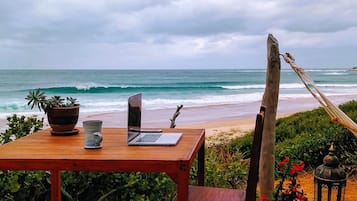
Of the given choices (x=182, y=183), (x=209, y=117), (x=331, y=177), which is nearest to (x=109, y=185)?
(x=182, y=183)

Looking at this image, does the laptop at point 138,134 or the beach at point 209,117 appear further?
the beach at point 209,117

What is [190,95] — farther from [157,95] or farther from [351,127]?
[351,127]

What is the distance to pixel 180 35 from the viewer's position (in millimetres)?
25141

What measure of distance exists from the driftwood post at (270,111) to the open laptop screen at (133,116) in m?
0.97

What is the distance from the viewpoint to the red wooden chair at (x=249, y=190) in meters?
1.70

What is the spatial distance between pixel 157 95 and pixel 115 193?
1583 centimetres

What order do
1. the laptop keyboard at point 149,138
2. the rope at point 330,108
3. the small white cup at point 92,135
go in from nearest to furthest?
the small white cup at point 92,135 → the laptop keyboard at point 149,138 → the rope at point 330,108

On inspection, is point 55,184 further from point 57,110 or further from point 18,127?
point 18,127

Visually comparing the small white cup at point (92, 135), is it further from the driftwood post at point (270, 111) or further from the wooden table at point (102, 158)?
the driftwood post at point (270, 111)

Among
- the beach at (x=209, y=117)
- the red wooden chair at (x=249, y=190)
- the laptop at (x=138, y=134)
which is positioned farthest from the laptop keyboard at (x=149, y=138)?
the beach at (x=209, y=117)

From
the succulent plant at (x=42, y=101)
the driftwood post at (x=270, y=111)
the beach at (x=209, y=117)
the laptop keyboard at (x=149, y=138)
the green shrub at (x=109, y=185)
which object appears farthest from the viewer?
the beach at (x=209, y=117)

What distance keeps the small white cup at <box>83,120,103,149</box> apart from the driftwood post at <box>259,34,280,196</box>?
124 centimetres

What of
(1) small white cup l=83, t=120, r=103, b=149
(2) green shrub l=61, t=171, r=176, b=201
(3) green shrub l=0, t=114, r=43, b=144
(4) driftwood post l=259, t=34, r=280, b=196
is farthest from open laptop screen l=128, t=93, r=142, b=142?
(4) driftwood post l=259, t=34, r=280, b=196

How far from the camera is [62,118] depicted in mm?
2158
